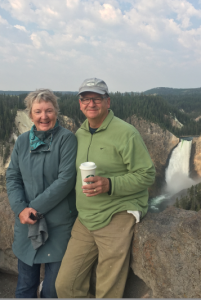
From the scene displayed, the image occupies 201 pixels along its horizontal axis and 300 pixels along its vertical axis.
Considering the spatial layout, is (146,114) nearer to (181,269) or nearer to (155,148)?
(155,148)

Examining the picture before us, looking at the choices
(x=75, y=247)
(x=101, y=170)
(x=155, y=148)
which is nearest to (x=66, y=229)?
(x=75, y=247)

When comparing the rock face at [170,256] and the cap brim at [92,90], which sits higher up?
the cap brim at [92,90]

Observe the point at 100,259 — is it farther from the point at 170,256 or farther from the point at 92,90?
the point at 92,90

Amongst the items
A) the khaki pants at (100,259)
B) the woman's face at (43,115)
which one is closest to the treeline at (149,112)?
the woman's face at (43,115)

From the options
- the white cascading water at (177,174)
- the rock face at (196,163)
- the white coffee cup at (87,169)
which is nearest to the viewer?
the white coffee cup at (87,169)

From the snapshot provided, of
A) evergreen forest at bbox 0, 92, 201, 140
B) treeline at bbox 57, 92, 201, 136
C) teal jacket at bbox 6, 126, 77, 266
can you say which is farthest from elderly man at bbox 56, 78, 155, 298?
treeline at bbox 57, 92, 201, 136

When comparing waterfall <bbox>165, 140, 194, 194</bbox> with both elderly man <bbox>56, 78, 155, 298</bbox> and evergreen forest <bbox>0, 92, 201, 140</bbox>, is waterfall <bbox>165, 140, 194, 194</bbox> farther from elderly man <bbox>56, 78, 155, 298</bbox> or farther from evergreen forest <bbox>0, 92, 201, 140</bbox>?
elderly man <bbox>56, 78, 155, 298</bbox>

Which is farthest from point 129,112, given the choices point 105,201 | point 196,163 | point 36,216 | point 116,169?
point 36,216

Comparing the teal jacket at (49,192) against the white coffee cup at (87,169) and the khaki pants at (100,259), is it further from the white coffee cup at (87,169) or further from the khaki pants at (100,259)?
the white coffee cup at (87,169)
